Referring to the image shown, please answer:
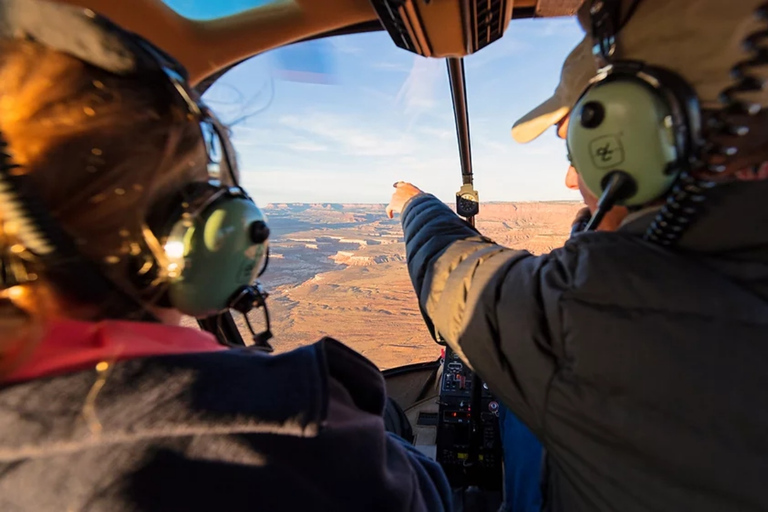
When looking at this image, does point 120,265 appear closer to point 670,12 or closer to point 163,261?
point 163,261

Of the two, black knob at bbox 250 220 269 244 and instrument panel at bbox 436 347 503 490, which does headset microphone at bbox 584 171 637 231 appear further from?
instrument panel at bbox 436 347 503 490

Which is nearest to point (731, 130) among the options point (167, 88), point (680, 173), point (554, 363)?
point (680, 173)

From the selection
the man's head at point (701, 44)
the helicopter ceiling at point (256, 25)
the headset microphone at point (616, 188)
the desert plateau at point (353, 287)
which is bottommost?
the desert plateau at point (353, 287)

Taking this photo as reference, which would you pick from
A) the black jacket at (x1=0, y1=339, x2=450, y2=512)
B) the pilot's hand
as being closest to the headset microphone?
the black jacket at (x1=0, y1=339, x2=450, y2=512)

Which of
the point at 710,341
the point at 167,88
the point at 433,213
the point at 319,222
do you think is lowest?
the point at 319,222

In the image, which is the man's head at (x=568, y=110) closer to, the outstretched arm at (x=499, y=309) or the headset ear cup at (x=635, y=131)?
the headset ear cup at (x=635, y=131)

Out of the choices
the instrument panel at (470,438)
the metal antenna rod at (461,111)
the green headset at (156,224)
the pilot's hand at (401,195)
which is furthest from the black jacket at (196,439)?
the metal antenna rod at (461,111)
